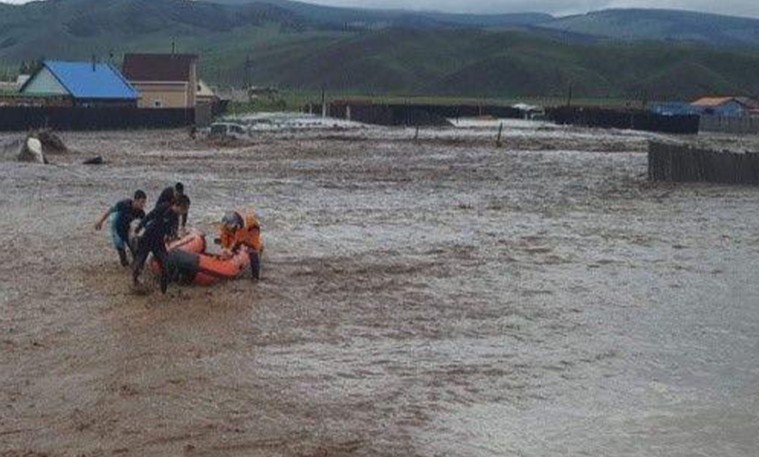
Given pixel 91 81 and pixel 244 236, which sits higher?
pixel 91 81

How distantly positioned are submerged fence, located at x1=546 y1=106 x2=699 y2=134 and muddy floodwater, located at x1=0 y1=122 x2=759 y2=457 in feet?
139

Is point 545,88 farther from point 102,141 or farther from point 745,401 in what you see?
point 745,401

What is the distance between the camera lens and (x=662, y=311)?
14.4m

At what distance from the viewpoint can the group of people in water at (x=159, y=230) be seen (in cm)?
1341

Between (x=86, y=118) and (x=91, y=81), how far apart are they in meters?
10.9

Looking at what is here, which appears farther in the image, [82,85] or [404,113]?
[404,113]

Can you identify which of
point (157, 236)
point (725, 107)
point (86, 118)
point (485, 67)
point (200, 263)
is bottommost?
point (200, 263)

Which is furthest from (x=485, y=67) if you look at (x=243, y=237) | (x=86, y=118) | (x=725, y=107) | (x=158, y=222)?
(x=158, y=222)

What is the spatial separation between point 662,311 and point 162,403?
734cm

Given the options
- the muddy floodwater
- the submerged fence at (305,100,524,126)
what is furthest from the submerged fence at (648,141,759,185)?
the submerged fence at (305,100,524,126)

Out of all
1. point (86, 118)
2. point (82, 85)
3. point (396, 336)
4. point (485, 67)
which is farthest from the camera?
point (485, 67)

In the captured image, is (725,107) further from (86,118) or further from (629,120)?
(86,118)

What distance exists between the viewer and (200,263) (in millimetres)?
14445

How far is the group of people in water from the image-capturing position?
528 inches
